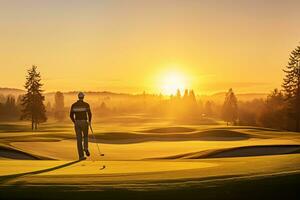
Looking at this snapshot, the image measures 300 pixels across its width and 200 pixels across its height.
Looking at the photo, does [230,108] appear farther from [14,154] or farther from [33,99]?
[14,154]

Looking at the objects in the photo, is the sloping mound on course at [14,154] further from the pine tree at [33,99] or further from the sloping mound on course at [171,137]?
the pine tree at [33,99]

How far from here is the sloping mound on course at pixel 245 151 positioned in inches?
1125

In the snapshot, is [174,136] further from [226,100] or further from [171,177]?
[226,100]

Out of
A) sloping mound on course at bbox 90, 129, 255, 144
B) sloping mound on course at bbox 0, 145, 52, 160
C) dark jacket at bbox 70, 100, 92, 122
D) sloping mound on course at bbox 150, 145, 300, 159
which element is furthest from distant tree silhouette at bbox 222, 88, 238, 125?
dark jacket at bbox 70, 100, 92, 122

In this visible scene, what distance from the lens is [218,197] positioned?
1033cm

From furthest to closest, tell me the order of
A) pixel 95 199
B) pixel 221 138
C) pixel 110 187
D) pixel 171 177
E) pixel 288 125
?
pixel 288 125
pixel 221 138
pixel 171 177
pixel 110 187
pixel 95 199

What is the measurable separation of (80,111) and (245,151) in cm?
1329

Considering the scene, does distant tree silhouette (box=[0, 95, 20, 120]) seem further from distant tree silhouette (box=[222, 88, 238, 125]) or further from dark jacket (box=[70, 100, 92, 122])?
dark jacket (box=[70, 100, 92, 122])

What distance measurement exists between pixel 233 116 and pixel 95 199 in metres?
149

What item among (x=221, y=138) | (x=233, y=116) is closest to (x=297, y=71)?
(x=221, y=138)

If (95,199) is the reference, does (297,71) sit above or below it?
above

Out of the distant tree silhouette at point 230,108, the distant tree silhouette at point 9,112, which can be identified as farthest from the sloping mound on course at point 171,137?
the distant tree silhouette at point 9,112

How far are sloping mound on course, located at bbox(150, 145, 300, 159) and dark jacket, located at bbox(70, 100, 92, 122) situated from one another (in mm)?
9386

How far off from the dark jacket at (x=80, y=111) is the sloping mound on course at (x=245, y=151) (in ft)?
30.8
